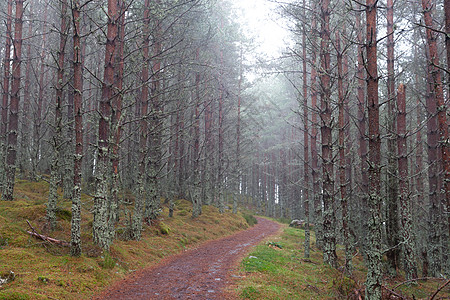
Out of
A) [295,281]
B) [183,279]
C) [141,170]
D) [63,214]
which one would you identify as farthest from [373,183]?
[63,214]

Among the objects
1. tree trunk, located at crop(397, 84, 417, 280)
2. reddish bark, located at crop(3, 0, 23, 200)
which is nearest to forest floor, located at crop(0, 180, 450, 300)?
tree trunk, located at crop(397, 84, 417, 280)

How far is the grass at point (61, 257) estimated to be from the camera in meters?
5.05

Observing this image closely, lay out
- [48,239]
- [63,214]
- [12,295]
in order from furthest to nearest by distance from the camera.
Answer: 1. [63,214]
2. [48,239]
3. [12,295]

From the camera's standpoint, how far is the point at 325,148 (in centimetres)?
869

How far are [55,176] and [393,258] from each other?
11.2 m

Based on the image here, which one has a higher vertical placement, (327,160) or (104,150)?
(104,150)

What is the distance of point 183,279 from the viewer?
6934 millimetres

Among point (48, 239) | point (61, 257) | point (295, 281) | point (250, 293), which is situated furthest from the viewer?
point (295, 281)

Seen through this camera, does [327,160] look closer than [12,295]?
No

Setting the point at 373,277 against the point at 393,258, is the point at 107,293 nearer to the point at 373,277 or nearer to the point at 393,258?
the point at 373,277

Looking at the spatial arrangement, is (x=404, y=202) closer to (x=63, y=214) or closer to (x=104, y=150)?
(x=104, y=150)

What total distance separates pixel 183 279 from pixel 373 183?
197 inches

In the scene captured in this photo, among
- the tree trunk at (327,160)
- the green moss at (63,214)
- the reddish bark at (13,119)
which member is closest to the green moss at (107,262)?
the green moss at (63,214)

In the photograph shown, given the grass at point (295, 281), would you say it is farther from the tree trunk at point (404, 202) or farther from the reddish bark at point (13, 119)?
the reddish bark at point (13, 119)
